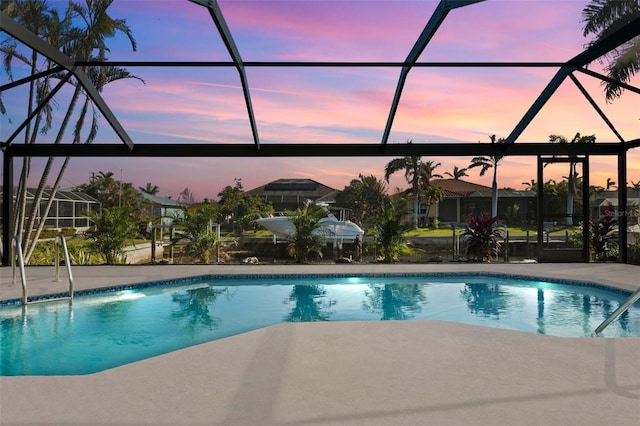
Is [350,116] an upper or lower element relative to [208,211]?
upper

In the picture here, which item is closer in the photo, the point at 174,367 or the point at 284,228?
the point at 174,367

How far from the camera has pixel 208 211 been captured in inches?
484

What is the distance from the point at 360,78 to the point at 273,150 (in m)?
2.80

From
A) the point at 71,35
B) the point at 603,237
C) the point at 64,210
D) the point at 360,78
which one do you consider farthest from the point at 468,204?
the point at 71,35

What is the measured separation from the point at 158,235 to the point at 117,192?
15491 millimetres

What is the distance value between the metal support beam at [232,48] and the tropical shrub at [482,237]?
553 cm

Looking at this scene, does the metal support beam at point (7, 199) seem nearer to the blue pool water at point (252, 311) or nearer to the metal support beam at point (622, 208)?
the blue pool water at point (252, 311)

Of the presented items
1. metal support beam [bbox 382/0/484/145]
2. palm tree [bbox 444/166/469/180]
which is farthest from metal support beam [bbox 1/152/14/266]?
palm tree [bbox 444/166/469/180]

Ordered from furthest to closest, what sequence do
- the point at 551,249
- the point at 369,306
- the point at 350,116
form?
the point at 350,116 → the point at 551,249 → the point at 369,306

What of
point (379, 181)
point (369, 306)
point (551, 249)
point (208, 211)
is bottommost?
point (369, 306)

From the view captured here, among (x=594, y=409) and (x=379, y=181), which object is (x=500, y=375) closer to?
(x=594, y=409)

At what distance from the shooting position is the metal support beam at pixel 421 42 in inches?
241

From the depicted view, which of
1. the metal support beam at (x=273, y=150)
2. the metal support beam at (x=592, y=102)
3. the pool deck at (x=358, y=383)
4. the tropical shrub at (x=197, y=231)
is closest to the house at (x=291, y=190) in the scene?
the tropical shrub at (x=197, y=231)

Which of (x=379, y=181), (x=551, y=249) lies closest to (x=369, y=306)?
(x=551, y=249)
